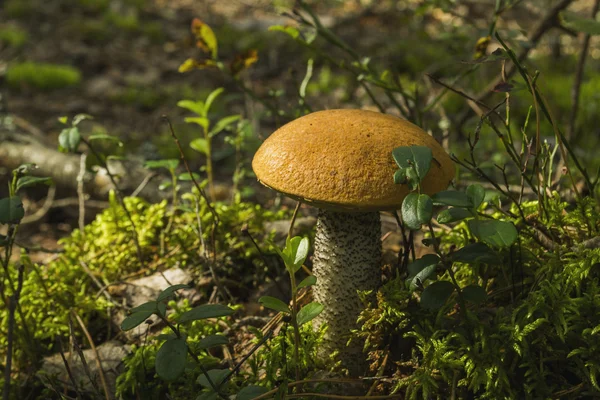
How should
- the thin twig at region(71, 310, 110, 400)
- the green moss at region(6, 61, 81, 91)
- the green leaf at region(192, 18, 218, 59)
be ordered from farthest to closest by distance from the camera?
the green moss at region(6, 61, 81, 91) < the green leaf at region(192, 18, 218, 59) < the thin twig at region(71, 310, 110, 400)

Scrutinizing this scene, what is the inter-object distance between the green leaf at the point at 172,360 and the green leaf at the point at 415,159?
69 centimetres

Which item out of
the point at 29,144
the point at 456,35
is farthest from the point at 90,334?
the point at 29,144

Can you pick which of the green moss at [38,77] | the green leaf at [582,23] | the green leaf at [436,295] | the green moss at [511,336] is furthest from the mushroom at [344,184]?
the green moss at [38,77]

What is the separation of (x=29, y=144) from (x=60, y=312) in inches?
96.0

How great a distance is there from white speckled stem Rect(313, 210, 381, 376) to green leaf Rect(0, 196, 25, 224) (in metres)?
0.90

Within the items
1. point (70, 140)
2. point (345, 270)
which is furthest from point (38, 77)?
point (345, 270)

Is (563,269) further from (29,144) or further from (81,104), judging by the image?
(81,104)

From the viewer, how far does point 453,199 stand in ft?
4.01

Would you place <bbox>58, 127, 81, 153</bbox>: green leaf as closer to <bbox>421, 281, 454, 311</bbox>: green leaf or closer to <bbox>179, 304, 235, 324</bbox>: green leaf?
<bbox>179, 304, 235, 324</bbox>: green leaf

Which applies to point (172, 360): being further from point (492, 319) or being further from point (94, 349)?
point (492, 319)

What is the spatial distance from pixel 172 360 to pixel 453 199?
2.54ft

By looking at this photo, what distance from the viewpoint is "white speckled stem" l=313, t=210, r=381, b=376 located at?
157 centimetres

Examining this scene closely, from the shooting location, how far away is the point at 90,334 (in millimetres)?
2111

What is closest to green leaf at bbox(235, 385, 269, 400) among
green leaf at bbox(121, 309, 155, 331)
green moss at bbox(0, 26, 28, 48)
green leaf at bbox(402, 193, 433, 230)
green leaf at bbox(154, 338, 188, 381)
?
green leaf at bbox(154, 338, 188, 381)
